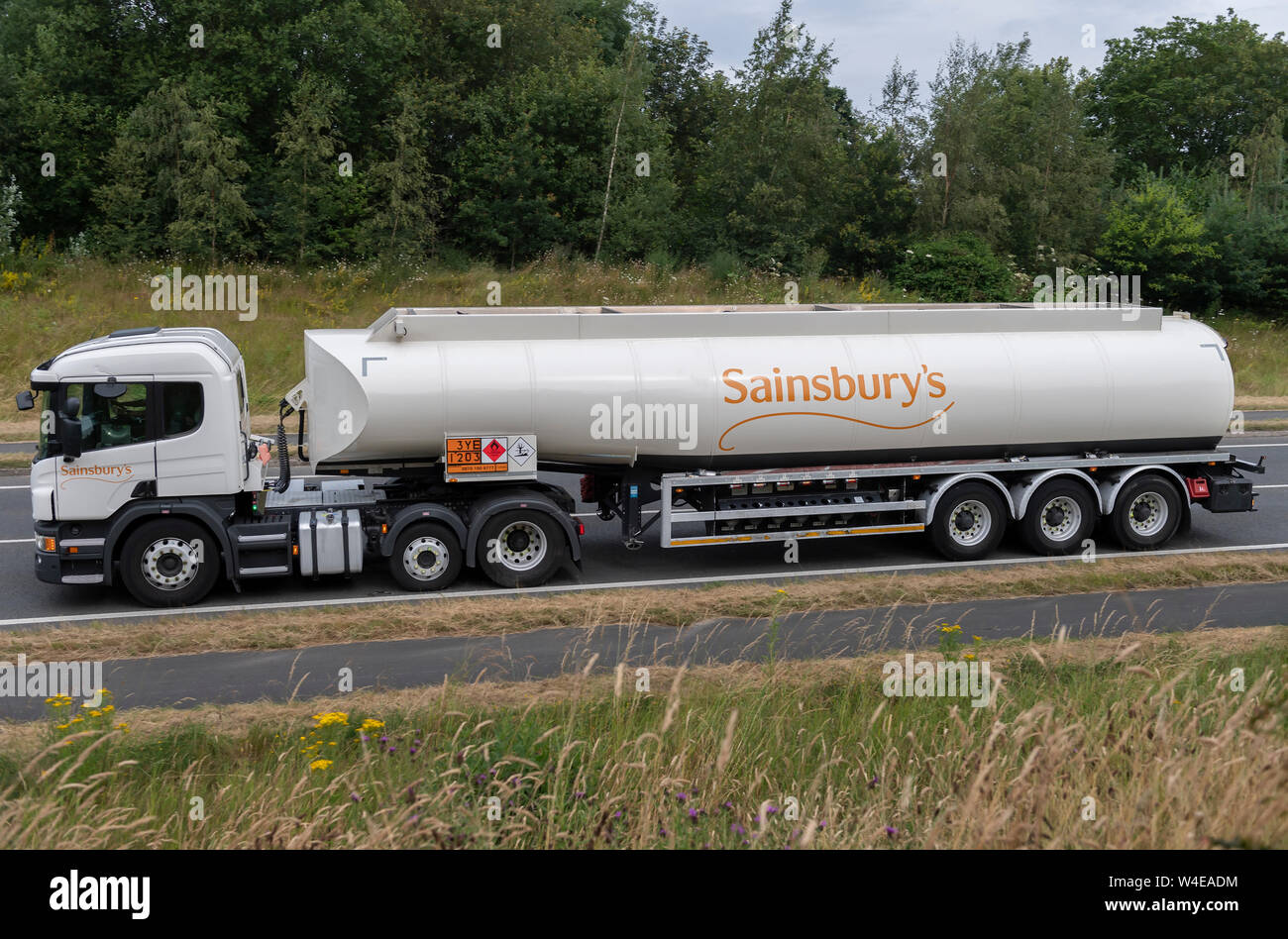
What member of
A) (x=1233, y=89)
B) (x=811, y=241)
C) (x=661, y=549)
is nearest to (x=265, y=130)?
(x=811, y=241)

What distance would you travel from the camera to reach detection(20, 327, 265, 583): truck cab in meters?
11.5

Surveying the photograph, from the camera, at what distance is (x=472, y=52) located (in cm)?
3469

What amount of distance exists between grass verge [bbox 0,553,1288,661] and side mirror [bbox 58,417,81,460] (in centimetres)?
176

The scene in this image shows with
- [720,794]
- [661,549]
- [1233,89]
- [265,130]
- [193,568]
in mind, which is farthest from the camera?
[1233,89]

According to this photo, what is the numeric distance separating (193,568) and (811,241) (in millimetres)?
25632

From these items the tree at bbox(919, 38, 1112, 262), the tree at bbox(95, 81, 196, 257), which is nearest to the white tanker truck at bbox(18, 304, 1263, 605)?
the tree at bbox(95, 81, 196, 257)

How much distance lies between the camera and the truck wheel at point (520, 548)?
12391 mm

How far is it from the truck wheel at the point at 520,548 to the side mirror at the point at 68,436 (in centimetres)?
413

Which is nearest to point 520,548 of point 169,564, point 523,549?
point 523,549

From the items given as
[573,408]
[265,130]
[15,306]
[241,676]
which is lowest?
[241,676]

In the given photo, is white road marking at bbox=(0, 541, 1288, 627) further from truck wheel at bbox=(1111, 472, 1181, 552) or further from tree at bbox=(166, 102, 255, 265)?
tree at bbox=(166, 102, 255, 265)

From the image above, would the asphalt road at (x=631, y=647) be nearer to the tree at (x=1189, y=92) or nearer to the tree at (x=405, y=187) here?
the tree at (x=405, y=187)

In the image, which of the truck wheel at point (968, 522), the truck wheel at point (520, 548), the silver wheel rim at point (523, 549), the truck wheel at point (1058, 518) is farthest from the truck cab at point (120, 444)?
the truck wheel at point (1058, 518)
